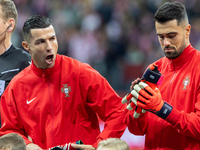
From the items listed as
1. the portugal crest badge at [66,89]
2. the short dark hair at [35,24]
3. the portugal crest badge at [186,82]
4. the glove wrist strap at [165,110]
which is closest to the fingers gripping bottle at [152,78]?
the glove wrist strap at [165,110]

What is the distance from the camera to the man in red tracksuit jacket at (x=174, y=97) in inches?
93.0

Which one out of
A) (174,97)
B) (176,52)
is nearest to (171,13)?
(176,52)

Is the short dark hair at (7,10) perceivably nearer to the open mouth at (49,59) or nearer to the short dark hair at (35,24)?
the short dark hair at (35,24)

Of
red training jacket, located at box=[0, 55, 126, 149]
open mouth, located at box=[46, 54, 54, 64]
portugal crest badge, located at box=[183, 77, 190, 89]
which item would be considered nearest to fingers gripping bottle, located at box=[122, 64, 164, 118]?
portugal crest badge, located at box=[183, 77, 190, 89]

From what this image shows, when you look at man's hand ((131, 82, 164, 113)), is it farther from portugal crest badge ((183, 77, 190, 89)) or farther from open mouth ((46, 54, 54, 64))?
open mouth ((46, 54, 54, 64))

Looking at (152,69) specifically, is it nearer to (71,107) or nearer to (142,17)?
(71,107)

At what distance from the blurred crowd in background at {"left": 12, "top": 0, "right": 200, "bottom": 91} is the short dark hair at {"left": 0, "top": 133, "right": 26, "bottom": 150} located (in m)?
5.65

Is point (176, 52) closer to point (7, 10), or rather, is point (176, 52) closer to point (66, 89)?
point (66, 89)

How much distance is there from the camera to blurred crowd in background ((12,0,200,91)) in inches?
338

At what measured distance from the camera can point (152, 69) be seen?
2.38 m

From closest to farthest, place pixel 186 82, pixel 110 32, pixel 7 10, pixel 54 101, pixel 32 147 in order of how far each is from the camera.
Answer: pixel 186 82 < pixel 32 147 < pixel 54 101 < pixel 7 10 < pixel 110 32

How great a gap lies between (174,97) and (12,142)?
134 centimetres

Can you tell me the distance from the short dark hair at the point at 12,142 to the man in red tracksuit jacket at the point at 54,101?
0.14 meters

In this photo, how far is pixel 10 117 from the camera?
288 centimetres
